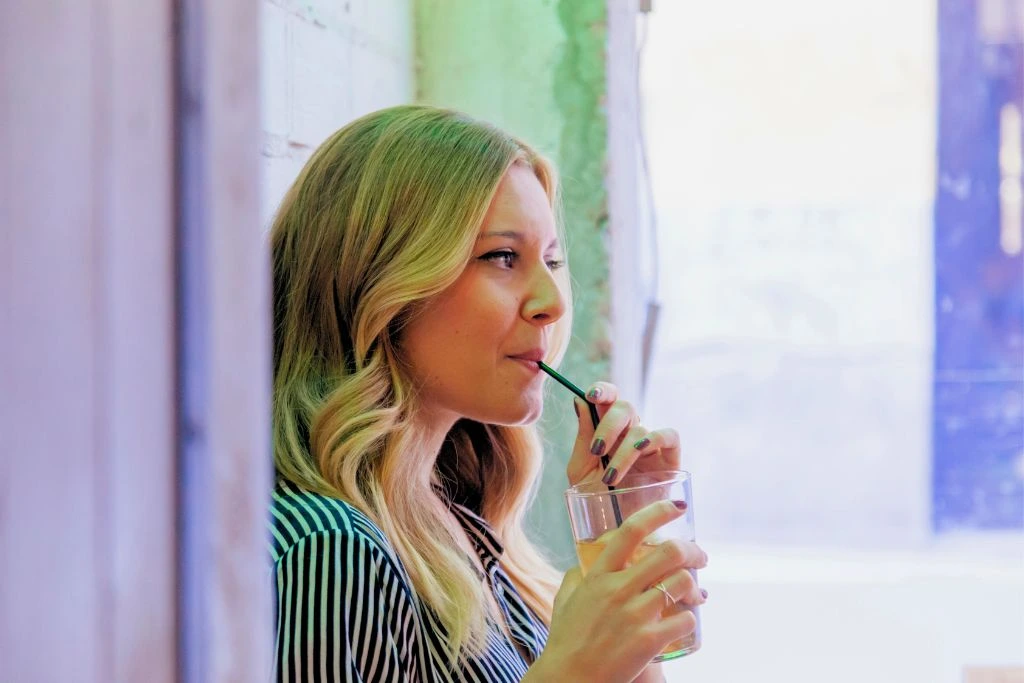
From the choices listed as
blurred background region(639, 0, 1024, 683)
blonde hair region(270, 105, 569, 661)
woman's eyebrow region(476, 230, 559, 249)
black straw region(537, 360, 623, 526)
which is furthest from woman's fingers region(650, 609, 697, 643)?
blurred background region(639, 0, 1024, 683)

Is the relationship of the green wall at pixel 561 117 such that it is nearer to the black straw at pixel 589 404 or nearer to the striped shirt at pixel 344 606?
the black straw at pixel 589 404

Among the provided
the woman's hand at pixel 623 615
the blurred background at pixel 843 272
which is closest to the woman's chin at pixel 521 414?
the woman's hand at pixel 623 615

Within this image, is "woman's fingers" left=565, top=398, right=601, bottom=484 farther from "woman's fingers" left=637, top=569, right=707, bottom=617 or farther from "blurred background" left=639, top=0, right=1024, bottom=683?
"blurred background" left=639, top=0, right=1024, bottom=683

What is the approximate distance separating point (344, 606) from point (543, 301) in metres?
0.41

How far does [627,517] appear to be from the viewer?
90 centimetres

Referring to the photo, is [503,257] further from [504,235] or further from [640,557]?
[640,557]

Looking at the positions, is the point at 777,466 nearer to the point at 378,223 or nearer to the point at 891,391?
the point at 891,391

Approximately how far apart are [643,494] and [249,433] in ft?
2.03

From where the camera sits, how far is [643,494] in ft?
2.94

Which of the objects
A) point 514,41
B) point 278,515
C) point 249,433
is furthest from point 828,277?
point 249,433

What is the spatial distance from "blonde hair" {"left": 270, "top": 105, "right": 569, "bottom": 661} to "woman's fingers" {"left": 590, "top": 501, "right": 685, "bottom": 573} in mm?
221

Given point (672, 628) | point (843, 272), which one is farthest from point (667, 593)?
point (843, 272)

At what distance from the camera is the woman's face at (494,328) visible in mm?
1072

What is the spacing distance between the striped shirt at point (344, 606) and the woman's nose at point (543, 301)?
0.29 metres
